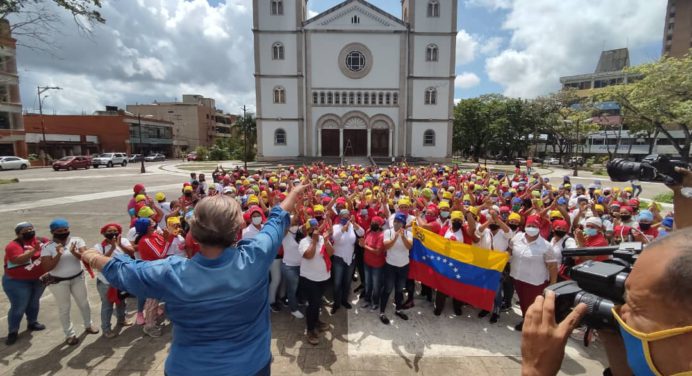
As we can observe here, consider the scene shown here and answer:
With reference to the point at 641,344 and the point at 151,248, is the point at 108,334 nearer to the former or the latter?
the point at 151,248

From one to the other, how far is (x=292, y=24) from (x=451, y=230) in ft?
125

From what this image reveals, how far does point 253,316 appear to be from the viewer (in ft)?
6.49

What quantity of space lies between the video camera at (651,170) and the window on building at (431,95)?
3893 centimetres

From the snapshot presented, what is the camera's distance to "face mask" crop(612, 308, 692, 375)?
3.22 ft

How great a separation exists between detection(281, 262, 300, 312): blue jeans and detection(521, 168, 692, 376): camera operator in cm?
445

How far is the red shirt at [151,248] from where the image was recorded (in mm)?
4934

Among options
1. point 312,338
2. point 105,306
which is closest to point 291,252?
point 312,338

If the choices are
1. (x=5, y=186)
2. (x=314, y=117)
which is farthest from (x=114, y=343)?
(x=314, y=117)

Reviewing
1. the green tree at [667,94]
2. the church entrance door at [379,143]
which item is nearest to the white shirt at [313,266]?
the green tree at [667,94]

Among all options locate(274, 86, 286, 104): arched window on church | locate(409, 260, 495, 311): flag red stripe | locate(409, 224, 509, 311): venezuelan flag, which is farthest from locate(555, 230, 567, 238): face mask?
locate(274, 86, 286, 104): arched window on church

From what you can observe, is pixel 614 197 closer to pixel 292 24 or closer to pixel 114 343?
pixel 114 343

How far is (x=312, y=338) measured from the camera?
473cm

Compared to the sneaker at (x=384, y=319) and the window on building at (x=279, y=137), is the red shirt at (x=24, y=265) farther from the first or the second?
the window on building at (x=279, y=137)

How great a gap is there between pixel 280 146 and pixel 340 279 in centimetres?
3603
